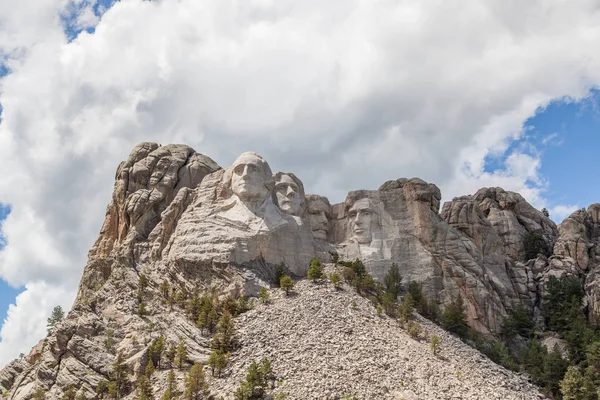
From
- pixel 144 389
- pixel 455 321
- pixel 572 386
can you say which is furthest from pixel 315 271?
pixel 572 386

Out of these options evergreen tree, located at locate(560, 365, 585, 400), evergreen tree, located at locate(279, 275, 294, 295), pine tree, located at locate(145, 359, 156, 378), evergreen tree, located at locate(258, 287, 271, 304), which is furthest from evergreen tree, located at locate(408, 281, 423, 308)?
pine tree, located at locate(145, 359, 156, 378)

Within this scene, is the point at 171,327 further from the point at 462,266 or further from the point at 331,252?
the point at 462,266

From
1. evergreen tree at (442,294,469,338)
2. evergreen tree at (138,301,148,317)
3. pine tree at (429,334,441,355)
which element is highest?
evergreen tree at (442,294,469,338)

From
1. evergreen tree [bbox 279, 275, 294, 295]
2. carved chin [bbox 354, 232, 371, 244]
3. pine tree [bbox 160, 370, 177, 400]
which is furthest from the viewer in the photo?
carved chin [bbox 354, 232, 371, 244]

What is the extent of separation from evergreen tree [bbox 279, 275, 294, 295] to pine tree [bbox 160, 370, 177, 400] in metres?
11.4

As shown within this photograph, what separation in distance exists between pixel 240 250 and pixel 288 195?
910 cm

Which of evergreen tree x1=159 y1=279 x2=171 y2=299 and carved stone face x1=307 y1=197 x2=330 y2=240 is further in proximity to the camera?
carved stone face x1=307 y1=197 x2=330 y2=240

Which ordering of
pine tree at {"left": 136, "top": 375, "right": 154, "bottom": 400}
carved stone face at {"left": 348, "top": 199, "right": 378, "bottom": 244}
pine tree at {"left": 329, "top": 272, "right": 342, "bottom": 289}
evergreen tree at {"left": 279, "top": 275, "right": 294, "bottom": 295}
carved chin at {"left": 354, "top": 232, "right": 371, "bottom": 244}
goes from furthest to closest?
carved stone face at {"left": 348, "top": 199, "right": 378, "bottom": 244} → carved chin at {"left": 354, "top": 232, "right": 371, "bottom": 244} → pine tree at {"left": 329, "top": 272, "right": 342, "bottom": 289} → evergreen tree at {"left": 279, "top": 275, "right": 294, "bottom": 295} → pine tree at {"left": 136, "top": 375, "right": 154, "bottom": 400}

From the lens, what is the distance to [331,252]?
73000 millimetres

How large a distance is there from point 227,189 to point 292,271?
812 cm

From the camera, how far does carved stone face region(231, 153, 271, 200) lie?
227ft

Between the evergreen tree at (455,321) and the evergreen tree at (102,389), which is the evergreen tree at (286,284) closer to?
the evergreen tree at (455,321)

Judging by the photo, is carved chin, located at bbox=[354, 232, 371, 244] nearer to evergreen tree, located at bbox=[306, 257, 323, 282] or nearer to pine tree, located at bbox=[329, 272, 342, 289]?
evergreen tree, located at bbox=[306, 257, 323, 282]

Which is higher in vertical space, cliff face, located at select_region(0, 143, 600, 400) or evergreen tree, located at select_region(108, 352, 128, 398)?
cliff face, located at select_region(0, 143, 600, 400)
